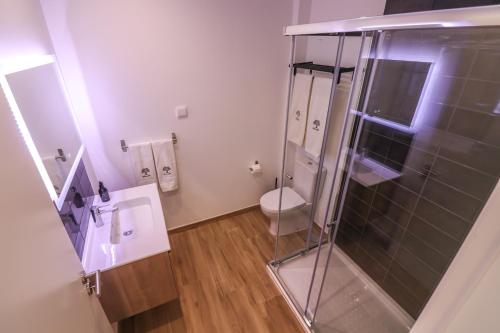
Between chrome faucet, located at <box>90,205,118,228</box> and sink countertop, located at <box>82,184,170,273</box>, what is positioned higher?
chrome faucet, located at <box>90,205,118,228</box>

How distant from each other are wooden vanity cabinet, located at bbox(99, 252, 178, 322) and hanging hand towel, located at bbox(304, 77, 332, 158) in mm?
1501

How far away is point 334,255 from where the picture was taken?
2293mm

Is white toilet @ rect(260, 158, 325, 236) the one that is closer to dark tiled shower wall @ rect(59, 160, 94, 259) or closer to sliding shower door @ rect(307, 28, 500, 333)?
sliding shower door @ rect(307, 28, 500, 333)

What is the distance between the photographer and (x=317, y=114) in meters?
2.04

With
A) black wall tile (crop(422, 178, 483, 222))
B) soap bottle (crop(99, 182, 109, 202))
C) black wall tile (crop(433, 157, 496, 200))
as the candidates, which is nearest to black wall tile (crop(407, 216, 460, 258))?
black wall tile (crop(422, 178, 483, 222))

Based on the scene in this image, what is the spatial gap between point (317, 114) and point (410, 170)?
0.82 m

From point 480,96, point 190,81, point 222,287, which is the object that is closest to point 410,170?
point 480,96

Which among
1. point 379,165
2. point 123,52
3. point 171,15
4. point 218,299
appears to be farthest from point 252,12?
point 218,299

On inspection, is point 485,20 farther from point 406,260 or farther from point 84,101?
point 84,101

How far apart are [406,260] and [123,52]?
8.56ft

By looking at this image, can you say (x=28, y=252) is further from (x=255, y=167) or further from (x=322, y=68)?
(x=255, y=167)

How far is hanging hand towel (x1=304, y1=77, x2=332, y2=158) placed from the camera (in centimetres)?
193

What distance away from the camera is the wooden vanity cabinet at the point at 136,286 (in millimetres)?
1426

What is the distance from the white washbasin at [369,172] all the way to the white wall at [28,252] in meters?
1.89
